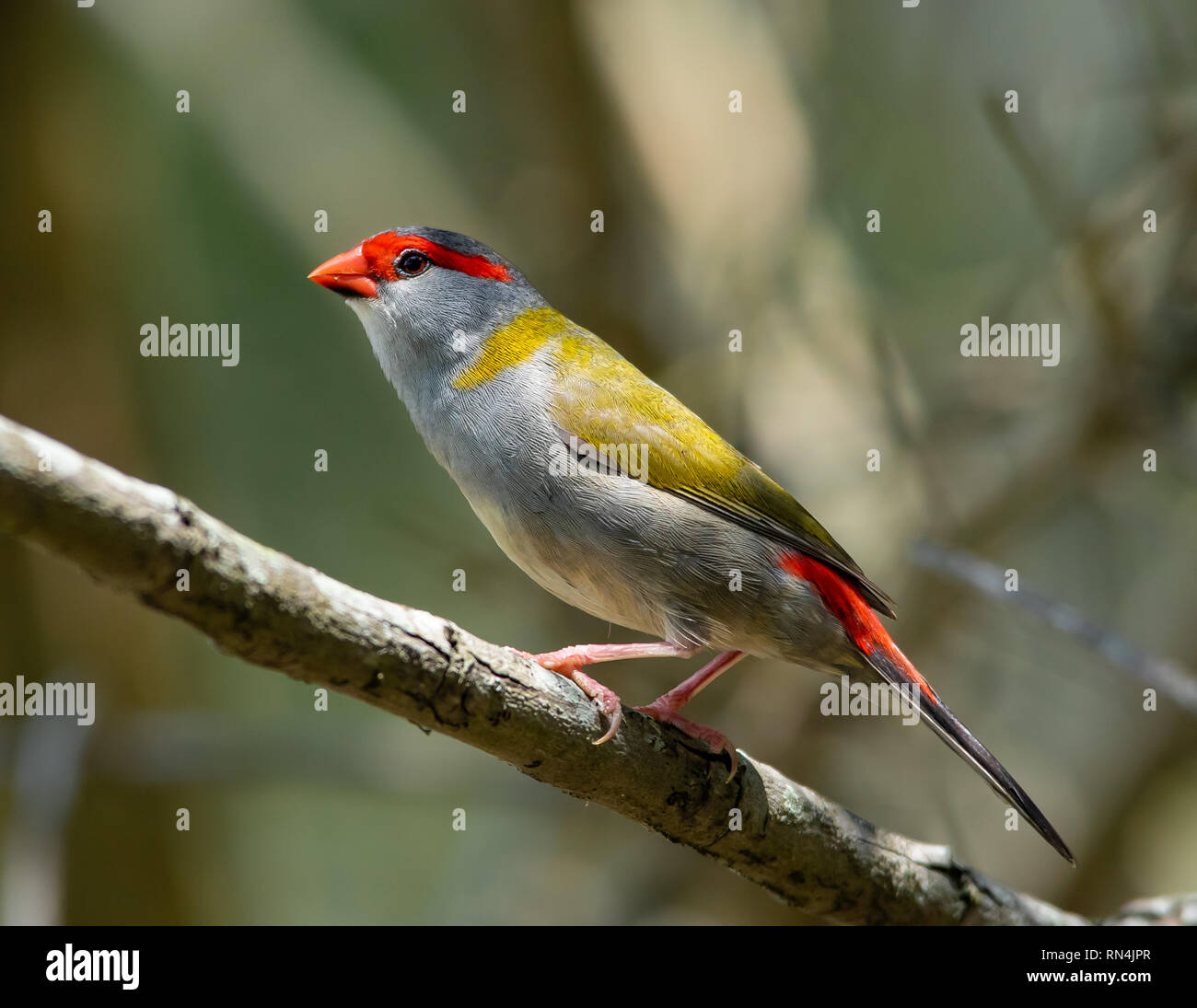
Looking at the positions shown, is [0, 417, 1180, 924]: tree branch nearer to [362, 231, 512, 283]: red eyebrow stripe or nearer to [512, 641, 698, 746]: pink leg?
[512, 641, 698, 746]: pink leg

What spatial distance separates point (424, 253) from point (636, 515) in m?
1.40

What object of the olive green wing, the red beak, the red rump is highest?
the red beak

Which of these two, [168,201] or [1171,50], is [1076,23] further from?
[168,201]

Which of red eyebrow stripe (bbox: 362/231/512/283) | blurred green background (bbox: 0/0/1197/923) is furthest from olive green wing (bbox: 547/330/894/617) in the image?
blurred green background (bbox: 0/0/1197/923)

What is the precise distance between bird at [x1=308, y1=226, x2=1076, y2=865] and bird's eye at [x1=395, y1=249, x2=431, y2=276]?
0.19 meters

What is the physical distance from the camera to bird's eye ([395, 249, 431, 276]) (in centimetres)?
413

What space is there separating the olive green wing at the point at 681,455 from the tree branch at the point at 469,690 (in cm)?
80

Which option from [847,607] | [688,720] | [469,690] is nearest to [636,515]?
[688,720]

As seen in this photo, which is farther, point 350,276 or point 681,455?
point 350,276

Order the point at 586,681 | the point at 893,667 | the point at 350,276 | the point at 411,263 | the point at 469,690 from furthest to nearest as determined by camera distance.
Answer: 1. the point at 411,263
2. the point at 350,276
3. the point at 893,667
4. the point at 586,681
5. the point at 469,690

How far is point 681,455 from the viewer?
144 inches

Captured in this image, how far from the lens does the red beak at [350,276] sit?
401cm

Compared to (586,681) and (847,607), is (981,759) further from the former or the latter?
(586,681)

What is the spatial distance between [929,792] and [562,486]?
3.88 meters
